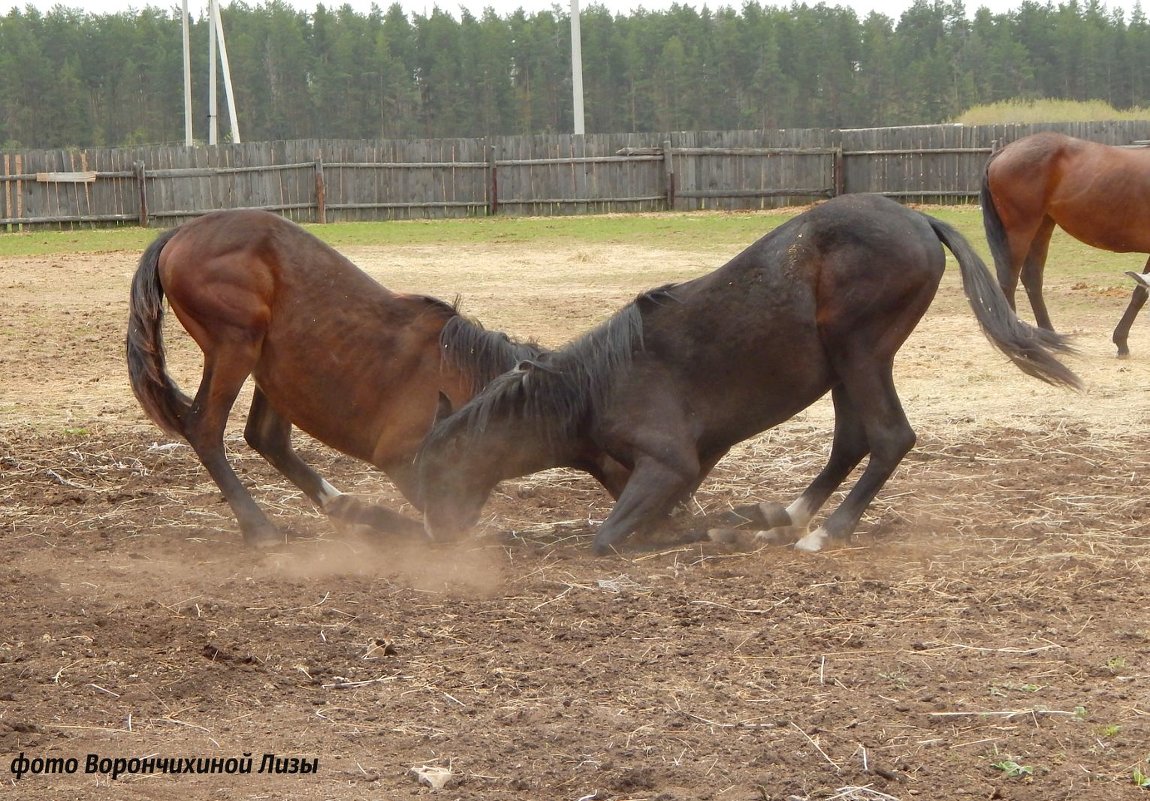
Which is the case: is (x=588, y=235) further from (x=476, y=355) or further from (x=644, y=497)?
(x=644, y=497)

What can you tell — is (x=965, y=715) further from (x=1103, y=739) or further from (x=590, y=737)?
(x=590, y=737)

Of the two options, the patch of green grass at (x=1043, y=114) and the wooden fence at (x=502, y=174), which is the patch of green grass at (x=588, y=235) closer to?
the wooden fence at (x=502, y=174)

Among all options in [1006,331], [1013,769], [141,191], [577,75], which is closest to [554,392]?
Answer: [1006,331]

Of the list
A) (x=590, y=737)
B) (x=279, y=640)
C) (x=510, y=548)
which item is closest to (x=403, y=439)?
(x=510, y=548)

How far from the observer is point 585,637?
4309 mm

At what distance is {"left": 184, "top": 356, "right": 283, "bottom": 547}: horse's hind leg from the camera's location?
225 inches

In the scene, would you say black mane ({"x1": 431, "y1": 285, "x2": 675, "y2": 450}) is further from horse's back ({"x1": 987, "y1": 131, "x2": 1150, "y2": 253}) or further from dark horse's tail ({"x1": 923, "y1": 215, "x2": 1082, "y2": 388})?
horse's back ({"x1": 987, "y1": 131, "x2": 1150, "y2": 253})

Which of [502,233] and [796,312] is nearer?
[796,312]

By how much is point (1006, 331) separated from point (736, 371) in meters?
1.26

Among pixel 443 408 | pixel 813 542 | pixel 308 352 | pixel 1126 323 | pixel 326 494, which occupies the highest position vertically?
pixel 308 352

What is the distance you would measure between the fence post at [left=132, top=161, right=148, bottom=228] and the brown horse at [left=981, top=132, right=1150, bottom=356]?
1945 cm

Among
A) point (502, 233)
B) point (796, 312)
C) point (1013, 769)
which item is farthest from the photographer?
point (502, 233)

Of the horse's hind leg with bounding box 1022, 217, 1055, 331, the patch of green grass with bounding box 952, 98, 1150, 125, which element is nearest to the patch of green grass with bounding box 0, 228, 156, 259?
the horse's hind leg with bounding box 1022, 217, 1055, 331

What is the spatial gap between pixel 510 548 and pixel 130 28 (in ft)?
210
